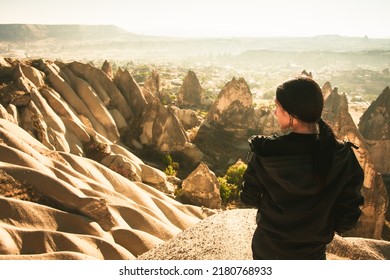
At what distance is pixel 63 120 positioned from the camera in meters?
21.0

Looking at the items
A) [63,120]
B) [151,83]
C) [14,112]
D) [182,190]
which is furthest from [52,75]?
[151,83]

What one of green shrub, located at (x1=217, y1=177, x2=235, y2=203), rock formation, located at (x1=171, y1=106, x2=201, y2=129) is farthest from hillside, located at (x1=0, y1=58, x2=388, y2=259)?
green shrub, located at (x1=217, y1=177, x2=235, y2=203)

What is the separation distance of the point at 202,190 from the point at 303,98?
53.9 ft

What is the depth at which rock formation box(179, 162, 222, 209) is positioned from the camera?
1908cm

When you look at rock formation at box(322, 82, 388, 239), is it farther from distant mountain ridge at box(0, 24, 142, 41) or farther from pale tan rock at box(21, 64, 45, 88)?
distant mountain ridge at box(0, 24, 142, 41)

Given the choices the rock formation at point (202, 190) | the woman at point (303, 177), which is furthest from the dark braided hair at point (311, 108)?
the rock formation at point (202, 190)

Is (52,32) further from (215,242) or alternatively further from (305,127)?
(305,127)

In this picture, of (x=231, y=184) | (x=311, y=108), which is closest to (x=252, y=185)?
(x=311, y=108)

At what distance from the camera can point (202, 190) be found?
750 inches

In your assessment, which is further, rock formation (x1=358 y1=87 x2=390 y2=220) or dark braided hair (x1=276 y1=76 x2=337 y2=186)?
rock formation (x1=358 y1=87 x2=390 y2=220)

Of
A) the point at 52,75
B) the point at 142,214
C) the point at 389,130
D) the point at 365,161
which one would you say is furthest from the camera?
the point at 389,130
